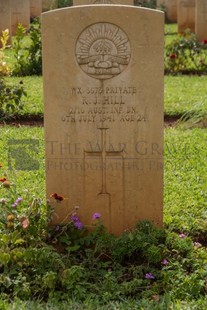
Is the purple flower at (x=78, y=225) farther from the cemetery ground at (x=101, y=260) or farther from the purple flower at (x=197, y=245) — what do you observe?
the purple flower at (x=197, y=245)

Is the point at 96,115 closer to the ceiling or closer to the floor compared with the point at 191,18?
closer to the floor

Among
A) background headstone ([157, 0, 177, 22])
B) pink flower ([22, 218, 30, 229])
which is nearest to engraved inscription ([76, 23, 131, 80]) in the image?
pink flower ([22, 218, 30, 229])

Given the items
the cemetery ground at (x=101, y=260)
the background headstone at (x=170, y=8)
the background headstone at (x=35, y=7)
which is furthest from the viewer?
the background headstone at (x=170, y=8)

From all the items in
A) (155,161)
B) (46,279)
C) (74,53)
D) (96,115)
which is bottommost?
(46,279)

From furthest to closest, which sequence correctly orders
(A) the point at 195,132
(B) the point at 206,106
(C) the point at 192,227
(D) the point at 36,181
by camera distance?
1. (B) the point at 206,106
2. (A) the point at 195,132
3. (D) the point at 36,181
4. (C) the point at 192,227

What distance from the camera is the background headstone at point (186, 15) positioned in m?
16.9

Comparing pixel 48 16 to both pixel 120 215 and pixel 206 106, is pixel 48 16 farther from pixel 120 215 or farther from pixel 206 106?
pixel 206 106

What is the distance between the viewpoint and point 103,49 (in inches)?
182

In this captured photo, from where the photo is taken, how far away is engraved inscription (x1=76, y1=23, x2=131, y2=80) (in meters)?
4.59

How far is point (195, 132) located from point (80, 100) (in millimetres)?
3097

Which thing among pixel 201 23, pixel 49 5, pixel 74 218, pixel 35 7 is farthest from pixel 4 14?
pixel 74 218

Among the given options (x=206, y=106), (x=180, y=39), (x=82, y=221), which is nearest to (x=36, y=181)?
(x=82, y=221)

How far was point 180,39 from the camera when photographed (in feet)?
39.9

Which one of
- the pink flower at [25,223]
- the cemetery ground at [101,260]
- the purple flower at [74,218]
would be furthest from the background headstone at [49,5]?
the pink flower at [25,223]
